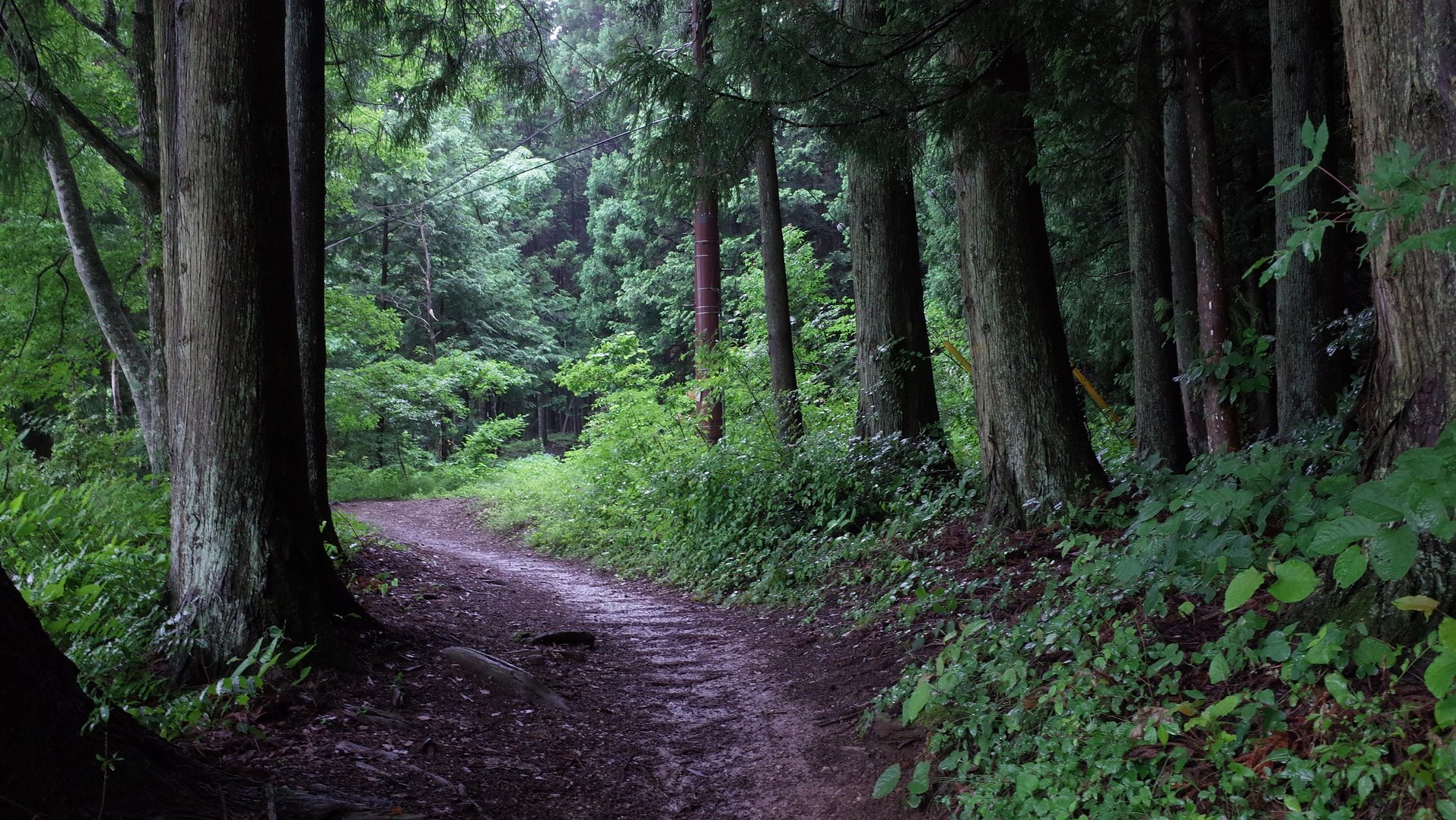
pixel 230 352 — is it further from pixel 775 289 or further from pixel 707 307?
pixel 707 307

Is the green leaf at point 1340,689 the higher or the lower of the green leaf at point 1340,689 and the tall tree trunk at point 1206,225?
the lower

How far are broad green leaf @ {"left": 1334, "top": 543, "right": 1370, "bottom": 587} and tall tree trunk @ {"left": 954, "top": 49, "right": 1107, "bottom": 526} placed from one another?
334cm

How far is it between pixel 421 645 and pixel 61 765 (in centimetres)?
304

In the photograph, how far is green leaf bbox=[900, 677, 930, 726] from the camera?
3.69 m

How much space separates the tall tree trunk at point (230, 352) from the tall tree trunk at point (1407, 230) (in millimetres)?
4857

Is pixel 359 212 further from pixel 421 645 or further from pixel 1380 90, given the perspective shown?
pixel 1380 90

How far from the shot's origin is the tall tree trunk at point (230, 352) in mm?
4395

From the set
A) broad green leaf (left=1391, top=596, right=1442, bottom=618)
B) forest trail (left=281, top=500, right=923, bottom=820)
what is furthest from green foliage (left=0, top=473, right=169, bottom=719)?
broad green leaf (left=1391, top=596, right=1442, bottom=618)

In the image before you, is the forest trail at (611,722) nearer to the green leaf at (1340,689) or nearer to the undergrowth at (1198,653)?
the undergrowth at (1198,653)

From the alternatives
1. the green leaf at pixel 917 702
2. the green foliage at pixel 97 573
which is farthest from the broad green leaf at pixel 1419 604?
the green foliage at pixel 97 573

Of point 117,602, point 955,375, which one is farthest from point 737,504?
point 117,602

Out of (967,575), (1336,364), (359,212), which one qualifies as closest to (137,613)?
(967,575)

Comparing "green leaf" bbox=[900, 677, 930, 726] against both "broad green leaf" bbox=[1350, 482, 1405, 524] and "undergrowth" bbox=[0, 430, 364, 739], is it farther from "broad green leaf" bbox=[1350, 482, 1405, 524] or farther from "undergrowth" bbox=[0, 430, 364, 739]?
"undergrowth" bbox=[0, 430, 364, 739]

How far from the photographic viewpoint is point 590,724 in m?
4.92
